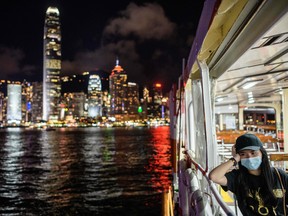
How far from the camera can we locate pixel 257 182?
7.79ft

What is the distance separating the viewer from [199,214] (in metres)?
3.19

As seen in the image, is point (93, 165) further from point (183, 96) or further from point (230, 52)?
point (230, 52)

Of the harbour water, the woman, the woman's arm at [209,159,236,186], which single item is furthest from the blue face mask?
the harbour water

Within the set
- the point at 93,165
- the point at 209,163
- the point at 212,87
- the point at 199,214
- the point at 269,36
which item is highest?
the point at 269,36

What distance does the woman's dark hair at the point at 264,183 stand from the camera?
2299 mm

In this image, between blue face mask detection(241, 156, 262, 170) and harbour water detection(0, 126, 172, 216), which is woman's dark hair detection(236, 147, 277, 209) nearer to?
blue face mask detection(241, 156, 262, 170)

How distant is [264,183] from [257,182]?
54mm

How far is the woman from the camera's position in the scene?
2307mm

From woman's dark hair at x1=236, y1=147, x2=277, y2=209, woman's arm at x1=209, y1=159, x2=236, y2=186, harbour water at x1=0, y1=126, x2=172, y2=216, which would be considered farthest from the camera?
harbour water at x1=0, y1=126, x2=172, y2=216

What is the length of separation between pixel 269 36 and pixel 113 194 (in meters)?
15.3

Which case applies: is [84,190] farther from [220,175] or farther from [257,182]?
[257,182]

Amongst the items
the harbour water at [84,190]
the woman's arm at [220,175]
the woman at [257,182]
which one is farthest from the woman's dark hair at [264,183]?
the harbour water at [84,190]

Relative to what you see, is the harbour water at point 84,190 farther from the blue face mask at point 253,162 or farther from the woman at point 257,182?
the blue face mask at point 253,162

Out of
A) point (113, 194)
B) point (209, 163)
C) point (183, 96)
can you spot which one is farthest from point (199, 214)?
point (113, 194)
